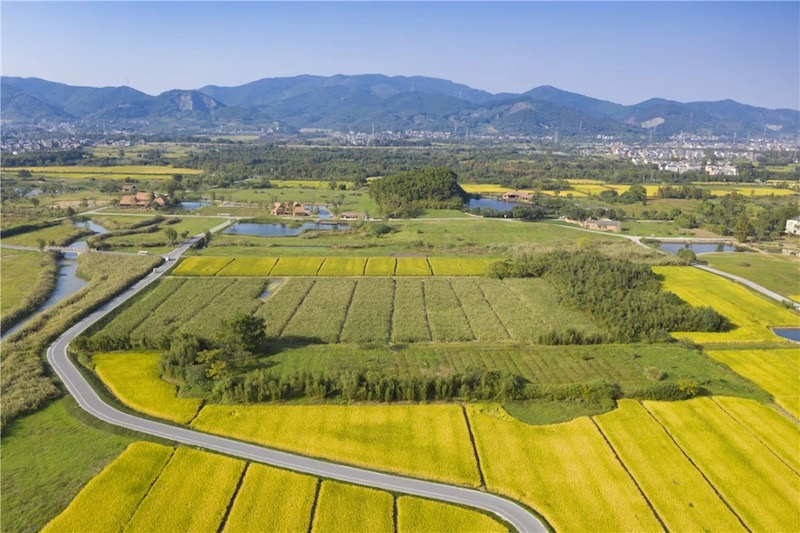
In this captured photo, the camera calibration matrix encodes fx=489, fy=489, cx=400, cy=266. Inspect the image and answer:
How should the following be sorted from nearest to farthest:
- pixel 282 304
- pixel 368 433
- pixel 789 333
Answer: pixel 368 433 < pixel 789 333 < pixel 282 304

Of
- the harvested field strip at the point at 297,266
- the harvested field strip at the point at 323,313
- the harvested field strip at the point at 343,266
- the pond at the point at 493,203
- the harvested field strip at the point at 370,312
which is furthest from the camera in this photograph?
the pond at the point at 493,203

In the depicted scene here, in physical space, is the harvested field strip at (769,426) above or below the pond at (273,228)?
below

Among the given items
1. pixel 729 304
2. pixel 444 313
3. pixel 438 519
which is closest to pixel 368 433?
pixel 438 519

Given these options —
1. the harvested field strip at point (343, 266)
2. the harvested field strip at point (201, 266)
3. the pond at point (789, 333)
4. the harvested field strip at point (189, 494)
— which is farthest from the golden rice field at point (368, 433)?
the pond at point (789, 333)

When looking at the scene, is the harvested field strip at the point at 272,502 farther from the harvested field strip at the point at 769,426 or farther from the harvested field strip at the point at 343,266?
the harvested field strip at the point at 343,266

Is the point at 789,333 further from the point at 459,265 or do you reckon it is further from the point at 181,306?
the point at 181,306

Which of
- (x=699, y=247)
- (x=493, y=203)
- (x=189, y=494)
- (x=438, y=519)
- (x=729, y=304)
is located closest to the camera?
(x=438, y=519)

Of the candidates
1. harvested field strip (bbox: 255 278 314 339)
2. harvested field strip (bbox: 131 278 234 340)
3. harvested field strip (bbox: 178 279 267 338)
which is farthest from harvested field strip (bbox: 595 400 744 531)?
harvested field strip (bbox: 131 278 234 340)
